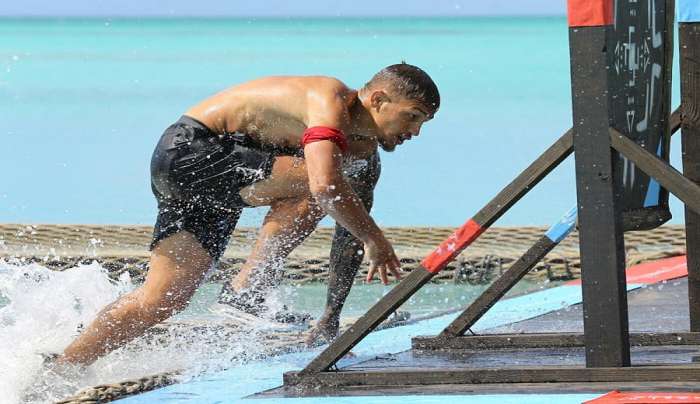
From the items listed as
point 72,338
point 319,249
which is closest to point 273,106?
point 72,338

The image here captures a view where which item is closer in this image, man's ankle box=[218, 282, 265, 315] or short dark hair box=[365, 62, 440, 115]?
short dark hair box=[365, 62, 440, 115]

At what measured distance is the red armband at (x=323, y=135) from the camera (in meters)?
4.86

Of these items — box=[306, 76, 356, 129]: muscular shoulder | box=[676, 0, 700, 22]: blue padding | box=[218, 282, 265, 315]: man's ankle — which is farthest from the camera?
box=[218, 282, 265, 315]: man's ankle

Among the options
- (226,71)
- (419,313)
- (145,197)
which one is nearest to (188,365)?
(419,313)

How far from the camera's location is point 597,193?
14.1 feet

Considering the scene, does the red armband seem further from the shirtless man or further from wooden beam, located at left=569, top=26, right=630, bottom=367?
wooden beam, located at left=569, top=26, right=630, bottom=367

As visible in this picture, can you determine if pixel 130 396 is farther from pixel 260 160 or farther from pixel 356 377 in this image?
pixel 260 160

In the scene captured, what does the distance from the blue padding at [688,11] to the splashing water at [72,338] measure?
1781mm

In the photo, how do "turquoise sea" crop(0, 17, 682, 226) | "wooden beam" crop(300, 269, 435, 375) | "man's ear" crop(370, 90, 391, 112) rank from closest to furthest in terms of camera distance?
"wooden beam" crop(300, 269, 435, 375) < "man's ear" crop(370, 90, 391, 112) < "turquoise sea" crop(0, 17, 682, 226)

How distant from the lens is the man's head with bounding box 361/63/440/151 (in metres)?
5.00

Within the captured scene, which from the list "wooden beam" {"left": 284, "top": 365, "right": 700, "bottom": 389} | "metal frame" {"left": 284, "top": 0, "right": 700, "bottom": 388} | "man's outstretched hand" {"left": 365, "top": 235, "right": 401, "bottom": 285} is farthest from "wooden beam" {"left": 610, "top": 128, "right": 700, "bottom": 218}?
"man's outstretched hand" {"left": 365, "top": 235, "right": 401, "bottom": 285}

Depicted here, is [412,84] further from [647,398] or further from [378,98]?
[647,398]

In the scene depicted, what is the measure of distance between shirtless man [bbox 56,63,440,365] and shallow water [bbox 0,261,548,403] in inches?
6.2

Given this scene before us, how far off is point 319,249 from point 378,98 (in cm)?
382
